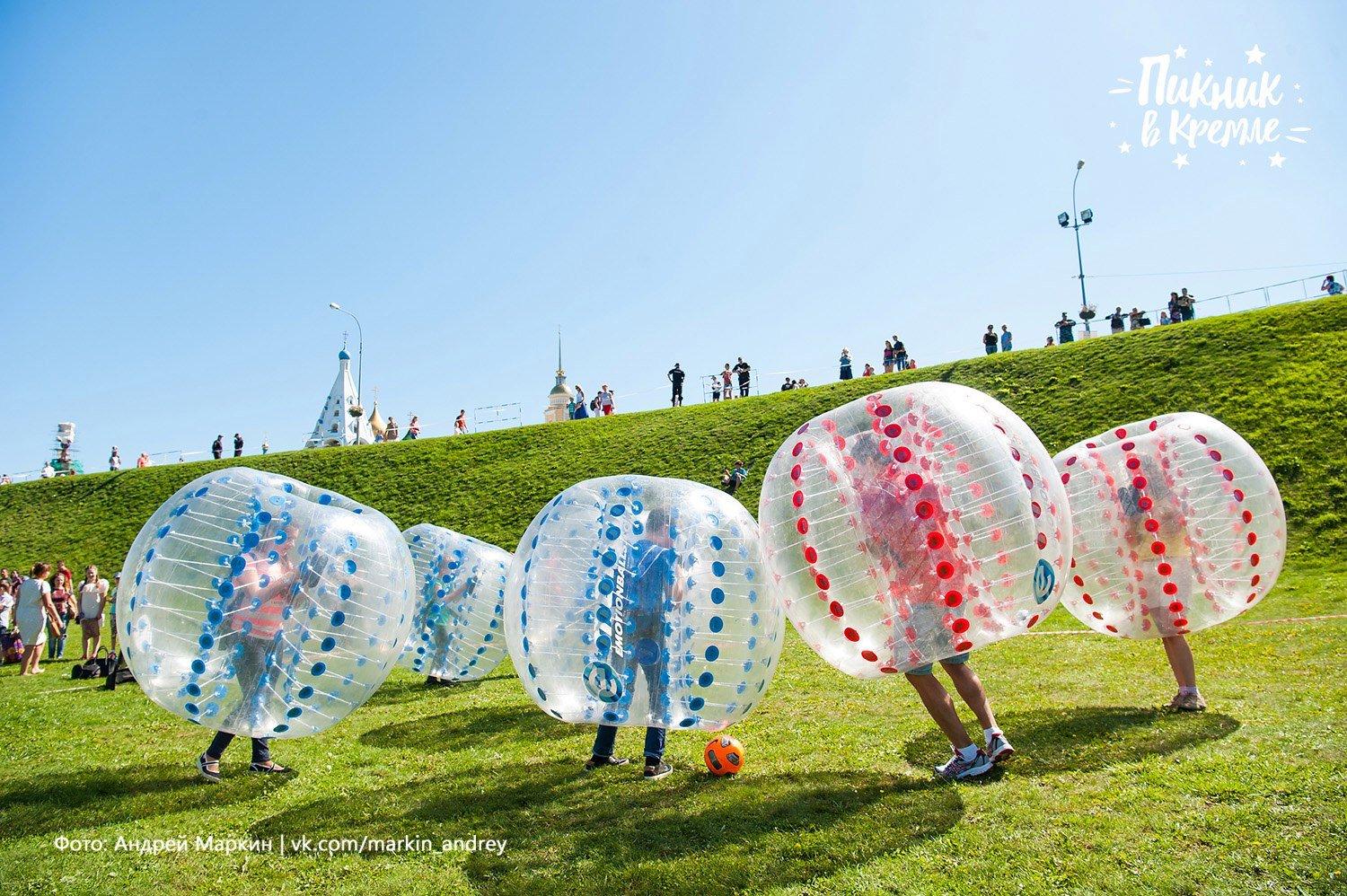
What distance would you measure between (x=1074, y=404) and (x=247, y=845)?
23.7 m

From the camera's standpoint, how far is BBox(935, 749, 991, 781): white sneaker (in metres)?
5.69

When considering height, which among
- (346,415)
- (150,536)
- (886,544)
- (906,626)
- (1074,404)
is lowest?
(906,626)

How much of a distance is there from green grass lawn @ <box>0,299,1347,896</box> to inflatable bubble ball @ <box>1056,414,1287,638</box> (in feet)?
3.10

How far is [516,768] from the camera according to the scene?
6.95m

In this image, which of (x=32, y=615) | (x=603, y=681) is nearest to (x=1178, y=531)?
(x=603, y=681)

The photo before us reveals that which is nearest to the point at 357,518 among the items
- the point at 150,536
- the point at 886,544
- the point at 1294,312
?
the point at 150,536

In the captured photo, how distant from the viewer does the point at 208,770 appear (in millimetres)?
6660

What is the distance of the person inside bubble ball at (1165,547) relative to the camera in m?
7.06

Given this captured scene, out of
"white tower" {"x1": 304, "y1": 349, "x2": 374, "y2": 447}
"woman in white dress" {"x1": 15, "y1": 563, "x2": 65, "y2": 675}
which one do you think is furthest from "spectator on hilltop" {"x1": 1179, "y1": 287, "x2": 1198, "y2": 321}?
"white tower" {"x1": 304, "y1": 349, "x2": 374, "y2": 447}

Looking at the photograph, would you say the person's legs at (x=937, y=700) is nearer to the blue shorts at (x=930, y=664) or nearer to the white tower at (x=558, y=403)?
the blue shorts at (x=930, y=664)

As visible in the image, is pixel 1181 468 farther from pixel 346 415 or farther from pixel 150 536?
pixel 346 415

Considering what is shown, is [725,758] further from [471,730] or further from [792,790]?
[471,730]

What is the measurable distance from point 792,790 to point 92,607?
46.1ft

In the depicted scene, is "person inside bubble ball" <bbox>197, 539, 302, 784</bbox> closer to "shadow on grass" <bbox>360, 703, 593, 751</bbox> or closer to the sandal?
the sandal
